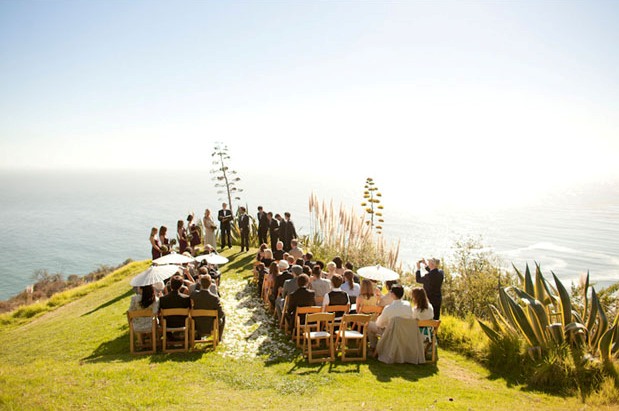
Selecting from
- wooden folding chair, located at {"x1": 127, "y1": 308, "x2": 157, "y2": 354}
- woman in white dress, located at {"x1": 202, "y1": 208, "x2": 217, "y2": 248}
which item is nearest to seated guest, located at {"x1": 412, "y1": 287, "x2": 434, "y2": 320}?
wooden folding chair, located at {"x1": 127, "y1": 308, "x2": 157, "y2": 354}

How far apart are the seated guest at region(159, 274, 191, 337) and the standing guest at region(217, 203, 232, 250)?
33.3ft

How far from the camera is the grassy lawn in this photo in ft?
19.0

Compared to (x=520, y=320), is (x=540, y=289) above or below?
above

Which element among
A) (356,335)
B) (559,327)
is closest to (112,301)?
(356,335)

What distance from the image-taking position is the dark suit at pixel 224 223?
18.9 meters

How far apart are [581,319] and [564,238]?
6409 centimetres

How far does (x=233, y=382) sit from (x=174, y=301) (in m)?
2.35

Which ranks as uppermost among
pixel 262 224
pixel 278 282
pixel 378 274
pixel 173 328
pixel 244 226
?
pixel 262 224

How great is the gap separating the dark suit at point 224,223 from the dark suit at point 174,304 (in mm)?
10212

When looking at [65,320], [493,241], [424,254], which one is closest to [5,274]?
[424,254]

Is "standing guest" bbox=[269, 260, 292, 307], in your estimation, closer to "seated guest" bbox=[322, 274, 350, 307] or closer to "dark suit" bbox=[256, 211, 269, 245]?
"seated guest" bbox=[322, 274, 350, 307]

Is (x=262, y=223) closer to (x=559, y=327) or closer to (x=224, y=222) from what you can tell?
(x=224, y=222)

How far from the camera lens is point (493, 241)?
6700cm

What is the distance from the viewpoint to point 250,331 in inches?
384
